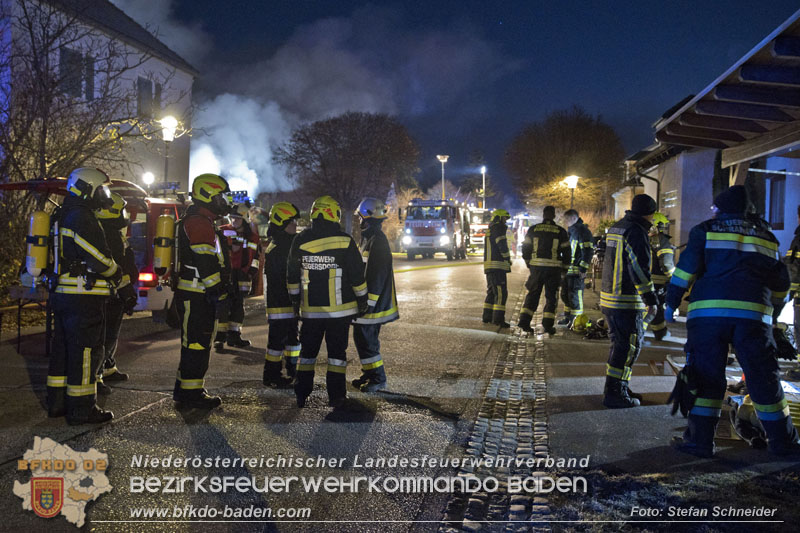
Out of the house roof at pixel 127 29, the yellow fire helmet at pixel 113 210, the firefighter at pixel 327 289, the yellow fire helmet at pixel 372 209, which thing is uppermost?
the house roof at pixel 127 29

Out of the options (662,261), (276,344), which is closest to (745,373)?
(276,344)

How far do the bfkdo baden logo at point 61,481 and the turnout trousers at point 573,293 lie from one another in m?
7.97

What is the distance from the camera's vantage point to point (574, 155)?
48844 mm

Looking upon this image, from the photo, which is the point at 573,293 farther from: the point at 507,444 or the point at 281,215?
the point at 507,444

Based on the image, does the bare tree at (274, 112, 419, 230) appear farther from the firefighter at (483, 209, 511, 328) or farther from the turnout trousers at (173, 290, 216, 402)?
the turnout trousers at (173, 290, 216, 402)

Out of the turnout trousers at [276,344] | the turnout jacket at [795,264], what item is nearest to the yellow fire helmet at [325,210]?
the turnout trousers at [276,344]

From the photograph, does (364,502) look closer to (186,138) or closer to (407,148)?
(186,138)

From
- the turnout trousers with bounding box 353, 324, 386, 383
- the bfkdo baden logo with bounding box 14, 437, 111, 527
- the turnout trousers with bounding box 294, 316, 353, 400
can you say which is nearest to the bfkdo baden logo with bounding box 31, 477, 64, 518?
the bfkdo baden logo with bounding box 14, 437, 111, 527

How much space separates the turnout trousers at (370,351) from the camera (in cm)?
600

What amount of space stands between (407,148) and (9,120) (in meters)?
31.5

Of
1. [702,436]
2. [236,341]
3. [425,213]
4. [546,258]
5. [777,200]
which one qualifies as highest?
[425,213]

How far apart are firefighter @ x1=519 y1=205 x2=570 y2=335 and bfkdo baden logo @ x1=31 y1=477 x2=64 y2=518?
24.1ft

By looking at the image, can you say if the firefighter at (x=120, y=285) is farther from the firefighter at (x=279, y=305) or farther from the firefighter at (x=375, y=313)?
the firefighter at (x=375, y=313)

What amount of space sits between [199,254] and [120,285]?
96 cm
